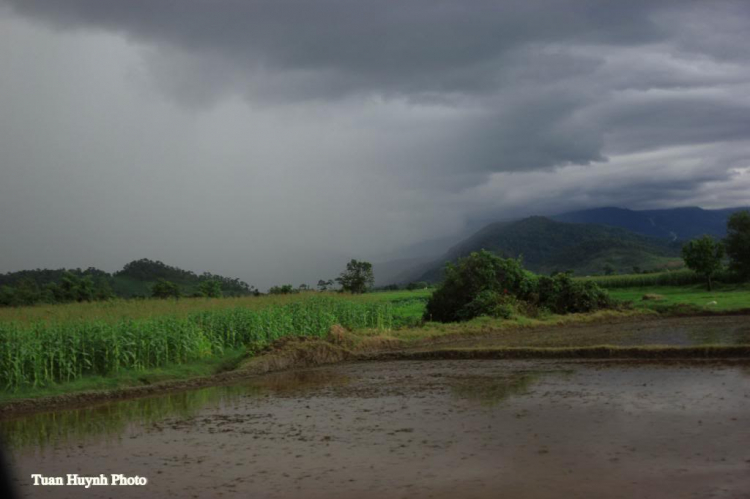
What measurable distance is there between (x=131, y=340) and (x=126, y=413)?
4028 millimetres

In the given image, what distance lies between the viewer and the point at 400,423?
10.2 metres

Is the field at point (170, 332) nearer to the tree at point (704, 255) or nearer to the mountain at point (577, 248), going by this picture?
the tree at point (704, 255)

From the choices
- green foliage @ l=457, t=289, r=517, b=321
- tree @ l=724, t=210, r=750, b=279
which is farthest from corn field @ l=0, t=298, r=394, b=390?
tree @ l=724, t=210, r=750, b=279

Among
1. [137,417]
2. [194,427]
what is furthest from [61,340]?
[194,427]

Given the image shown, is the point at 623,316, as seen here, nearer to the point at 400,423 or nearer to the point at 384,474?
the point at 400,423

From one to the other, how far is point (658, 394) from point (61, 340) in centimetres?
1401

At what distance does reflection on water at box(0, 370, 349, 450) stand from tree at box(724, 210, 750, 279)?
3708cm

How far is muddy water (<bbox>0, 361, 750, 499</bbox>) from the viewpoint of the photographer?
693 cm

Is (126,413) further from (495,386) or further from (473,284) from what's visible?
(473,284)

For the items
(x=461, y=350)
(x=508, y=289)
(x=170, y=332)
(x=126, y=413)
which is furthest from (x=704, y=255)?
(x=126, y=413)

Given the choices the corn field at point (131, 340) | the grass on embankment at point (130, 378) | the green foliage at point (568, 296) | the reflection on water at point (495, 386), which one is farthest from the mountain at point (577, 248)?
the reflection on water at point (495, 386)

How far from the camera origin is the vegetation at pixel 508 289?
1108 inches

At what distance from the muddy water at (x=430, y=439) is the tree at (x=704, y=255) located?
101 ft

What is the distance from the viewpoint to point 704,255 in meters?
40.9
